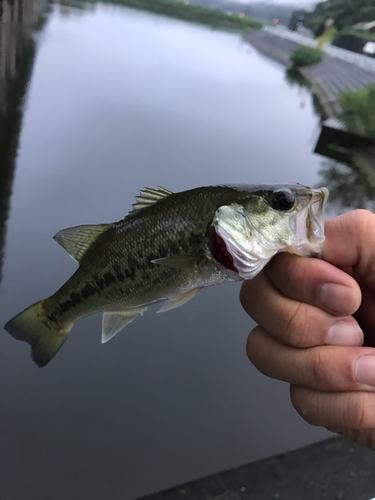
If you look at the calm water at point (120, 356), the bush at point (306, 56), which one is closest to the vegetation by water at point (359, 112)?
the calm water at point (120, 356)

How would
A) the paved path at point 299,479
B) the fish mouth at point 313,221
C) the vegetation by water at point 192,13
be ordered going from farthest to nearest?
the vegetation by water at point 192,13 → the paved path at point 299,479 → the fish mouth at point 313,221

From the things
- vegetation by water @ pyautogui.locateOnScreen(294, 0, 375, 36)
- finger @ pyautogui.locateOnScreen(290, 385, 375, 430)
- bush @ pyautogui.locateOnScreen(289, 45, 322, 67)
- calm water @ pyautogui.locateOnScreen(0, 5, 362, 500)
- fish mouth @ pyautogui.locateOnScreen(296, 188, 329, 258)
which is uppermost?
vegetation by water @ pyautogui.locateOnScreen(294, 0, 375, 36)

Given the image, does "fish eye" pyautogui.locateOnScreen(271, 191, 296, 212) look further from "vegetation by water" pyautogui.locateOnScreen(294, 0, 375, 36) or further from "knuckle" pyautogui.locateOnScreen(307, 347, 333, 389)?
"vegetation by water" pyautogui.locateOnScreen(294, 0, 375, 36)

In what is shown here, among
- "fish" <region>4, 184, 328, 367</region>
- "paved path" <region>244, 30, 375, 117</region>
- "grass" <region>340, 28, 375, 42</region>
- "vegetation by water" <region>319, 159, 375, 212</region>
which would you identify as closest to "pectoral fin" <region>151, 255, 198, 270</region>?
"fish" <region>4, 184, 328, 367</region>

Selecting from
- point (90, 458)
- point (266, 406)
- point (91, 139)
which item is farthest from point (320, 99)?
point (90, 458)

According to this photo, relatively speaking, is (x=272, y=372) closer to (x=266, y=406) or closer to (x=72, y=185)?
(x=266, y=406)

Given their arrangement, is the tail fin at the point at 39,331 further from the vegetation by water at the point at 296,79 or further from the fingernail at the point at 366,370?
the vegetation by water at the point at 296,79
